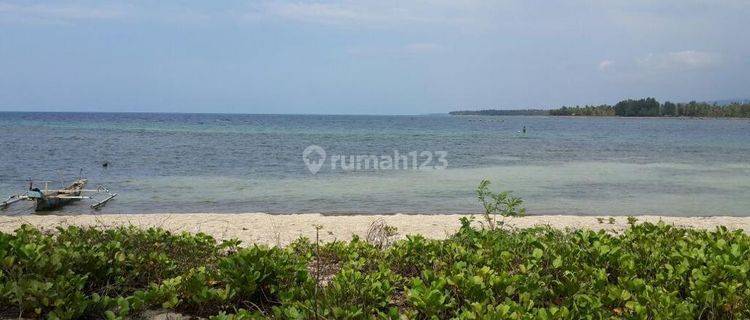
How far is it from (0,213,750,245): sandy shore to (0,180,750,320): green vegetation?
13.2 feet

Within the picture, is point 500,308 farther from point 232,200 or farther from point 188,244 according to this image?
point 232,200

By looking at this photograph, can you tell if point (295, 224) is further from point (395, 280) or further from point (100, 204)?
point (100, 204)

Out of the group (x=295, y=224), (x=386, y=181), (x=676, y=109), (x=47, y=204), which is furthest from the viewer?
(x=676, y=109)

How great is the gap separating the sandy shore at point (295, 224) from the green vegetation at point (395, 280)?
4009mm

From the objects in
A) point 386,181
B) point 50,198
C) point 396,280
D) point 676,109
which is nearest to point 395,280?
point 396,280

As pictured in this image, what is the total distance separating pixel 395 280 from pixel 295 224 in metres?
6.97

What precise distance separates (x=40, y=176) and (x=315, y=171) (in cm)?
1079

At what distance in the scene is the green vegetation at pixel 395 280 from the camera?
3.92 meters

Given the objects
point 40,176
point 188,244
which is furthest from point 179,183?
point 188,244

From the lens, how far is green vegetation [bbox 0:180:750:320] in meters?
3.92

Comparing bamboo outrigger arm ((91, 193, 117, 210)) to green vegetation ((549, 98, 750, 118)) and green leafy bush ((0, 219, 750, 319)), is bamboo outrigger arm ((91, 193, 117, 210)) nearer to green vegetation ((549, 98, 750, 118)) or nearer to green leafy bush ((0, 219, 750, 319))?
green leafy bush ((0, 219, 750, 319))

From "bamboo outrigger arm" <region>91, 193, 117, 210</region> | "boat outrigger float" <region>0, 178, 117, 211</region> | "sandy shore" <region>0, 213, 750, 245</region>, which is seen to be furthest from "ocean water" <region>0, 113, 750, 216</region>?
"sandy shore" <region>0, 213, 750, 245</region>

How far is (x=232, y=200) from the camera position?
17438 mm

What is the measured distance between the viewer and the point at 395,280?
479 cm
